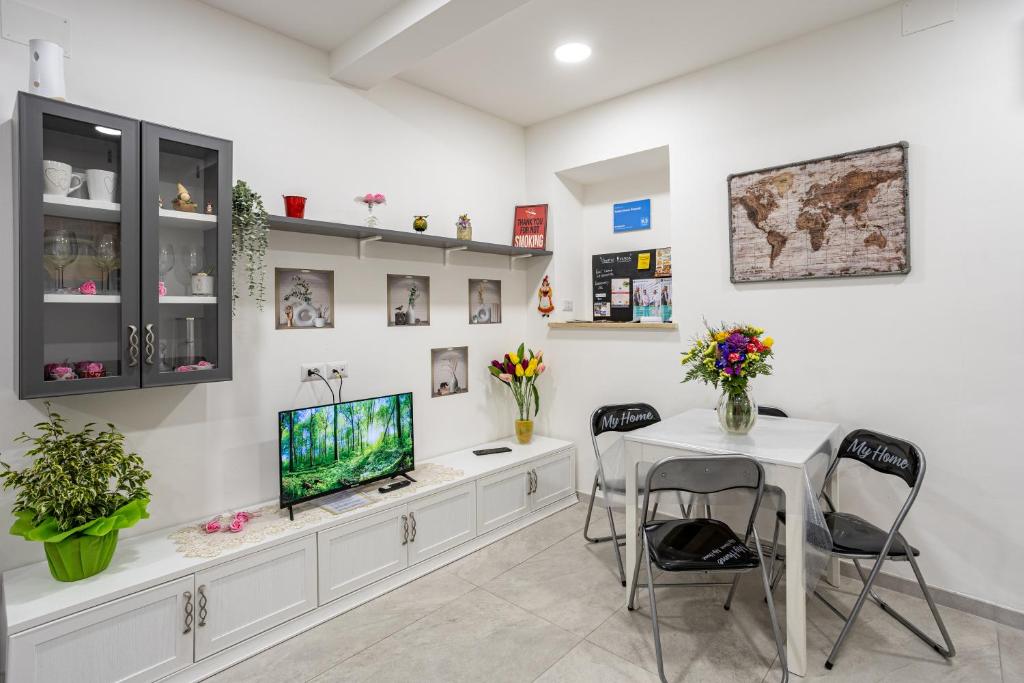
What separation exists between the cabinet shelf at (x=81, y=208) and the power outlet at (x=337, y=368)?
1222 mm

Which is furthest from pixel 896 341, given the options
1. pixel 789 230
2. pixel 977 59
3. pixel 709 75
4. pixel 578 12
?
pixel 578 12

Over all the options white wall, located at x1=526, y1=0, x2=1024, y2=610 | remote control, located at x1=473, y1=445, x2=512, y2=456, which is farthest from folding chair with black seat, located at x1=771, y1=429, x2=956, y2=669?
remote control, located at x1=473, y1=445, x2=512, y2=456

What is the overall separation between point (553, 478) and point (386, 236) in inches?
79.8

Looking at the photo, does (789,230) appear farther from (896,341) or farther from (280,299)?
(280,299)

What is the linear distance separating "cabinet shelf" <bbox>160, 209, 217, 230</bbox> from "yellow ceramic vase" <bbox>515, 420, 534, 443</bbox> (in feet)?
7.72

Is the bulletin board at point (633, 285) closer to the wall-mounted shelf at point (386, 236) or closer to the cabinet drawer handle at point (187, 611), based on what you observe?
the wall-mounted shelf at point (386, 236)

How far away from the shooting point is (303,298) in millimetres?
2824

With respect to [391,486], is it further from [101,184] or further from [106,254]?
[101,184]

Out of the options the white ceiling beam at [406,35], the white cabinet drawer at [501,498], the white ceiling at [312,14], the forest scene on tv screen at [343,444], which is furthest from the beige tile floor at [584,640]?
the white ceiling at [312,14]

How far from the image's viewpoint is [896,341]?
258 centimetres

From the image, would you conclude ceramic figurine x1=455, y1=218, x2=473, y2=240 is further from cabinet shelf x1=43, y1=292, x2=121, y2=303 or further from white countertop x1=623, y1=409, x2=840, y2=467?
cabinet shelf x1=43, y1=292, x2=121, y2=303

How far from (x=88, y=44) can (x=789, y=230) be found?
3.45m

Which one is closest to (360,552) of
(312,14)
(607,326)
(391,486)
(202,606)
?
(391,486)

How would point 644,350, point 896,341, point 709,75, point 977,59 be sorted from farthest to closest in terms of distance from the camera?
1. point 644,350
2. point 709,75
3. point 896,341
4. point 977,59
